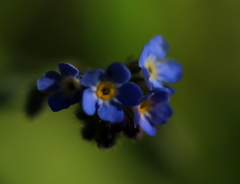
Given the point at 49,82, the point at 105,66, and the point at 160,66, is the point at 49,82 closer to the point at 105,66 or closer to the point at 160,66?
the point at 160,66

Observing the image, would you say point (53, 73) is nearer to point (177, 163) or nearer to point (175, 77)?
point (175, 77)

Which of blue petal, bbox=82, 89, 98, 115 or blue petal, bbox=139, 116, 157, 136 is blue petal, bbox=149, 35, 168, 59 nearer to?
blue petal, bbox=139, 116, 157, 136

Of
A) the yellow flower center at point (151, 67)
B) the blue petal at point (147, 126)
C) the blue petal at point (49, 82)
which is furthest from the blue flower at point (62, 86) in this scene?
the yellow flower center at point (151, 67)

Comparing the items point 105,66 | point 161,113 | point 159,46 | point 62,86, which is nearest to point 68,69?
point 62,86

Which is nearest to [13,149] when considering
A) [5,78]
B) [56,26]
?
[5,78]

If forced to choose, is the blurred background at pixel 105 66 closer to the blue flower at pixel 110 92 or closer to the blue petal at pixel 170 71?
the blue petal at pixel 170 71

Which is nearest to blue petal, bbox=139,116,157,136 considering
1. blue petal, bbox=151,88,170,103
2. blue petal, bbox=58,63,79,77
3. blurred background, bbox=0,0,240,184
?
blue petal, bbox=151,88,170,103
